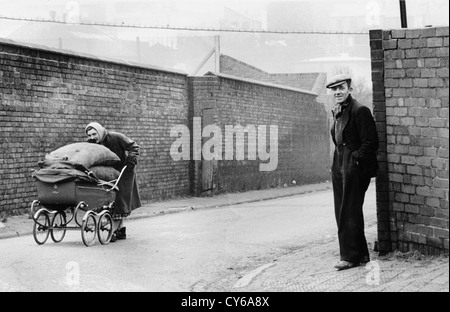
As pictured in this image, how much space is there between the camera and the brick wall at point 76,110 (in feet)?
45.1

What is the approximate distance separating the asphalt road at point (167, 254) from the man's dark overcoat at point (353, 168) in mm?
1249

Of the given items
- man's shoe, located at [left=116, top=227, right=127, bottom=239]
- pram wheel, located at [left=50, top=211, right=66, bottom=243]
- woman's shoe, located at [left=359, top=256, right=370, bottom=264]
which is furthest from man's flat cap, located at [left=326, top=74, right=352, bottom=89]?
man's shoe, located at [left=116, top=227, right=127, bottom=239]

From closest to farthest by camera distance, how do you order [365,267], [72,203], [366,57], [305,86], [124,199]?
[365,267] < [72,203] < [124,199] < [305,86] < [366,57]

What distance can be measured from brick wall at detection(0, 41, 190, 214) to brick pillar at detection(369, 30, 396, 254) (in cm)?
815

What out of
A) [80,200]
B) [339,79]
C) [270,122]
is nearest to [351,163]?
[339,79]

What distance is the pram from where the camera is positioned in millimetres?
9422

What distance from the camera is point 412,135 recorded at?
741 cm

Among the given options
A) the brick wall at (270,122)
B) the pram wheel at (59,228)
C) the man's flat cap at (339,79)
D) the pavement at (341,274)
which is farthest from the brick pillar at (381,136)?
the brick wall at (270,122)

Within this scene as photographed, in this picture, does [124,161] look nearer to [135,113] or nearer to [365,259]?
[365,259]

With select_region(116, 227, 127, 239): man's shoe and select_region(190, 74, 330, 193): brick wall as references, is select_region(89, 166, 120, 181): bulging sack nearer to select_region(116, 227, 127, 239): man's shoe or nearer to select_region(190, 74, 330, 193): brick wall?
select_region(116, 227, 127, 239): man's shoe

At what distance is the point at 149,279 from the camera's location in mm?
7609

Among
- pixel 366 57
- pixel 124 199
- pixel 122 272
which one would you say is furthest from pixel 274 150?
pixel 366 57

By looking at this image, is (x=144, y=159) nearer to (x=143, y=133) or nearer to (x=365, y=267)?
(x=143, y=133)
